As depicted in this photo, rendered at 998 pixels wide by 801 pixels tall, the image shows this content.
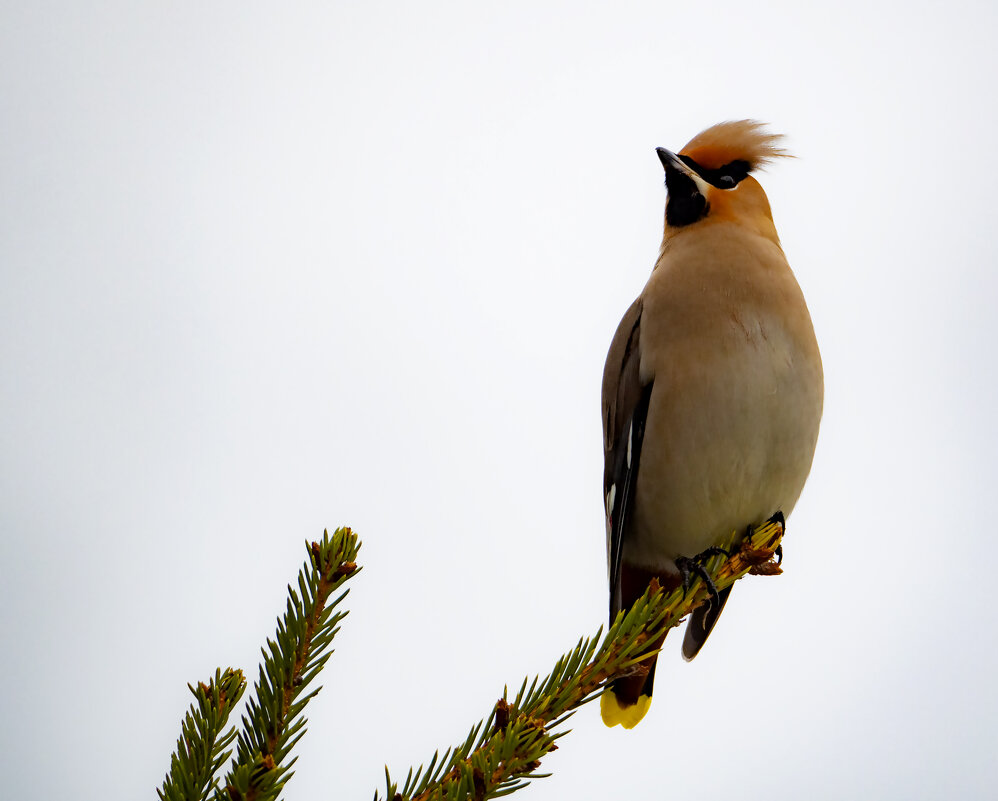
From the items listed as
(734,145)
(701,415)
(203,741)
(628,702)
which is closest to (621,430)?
(701,415)

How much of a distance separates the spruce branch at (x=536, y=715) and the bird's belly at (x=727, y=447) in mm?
668

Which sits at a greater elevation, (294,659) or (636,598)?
(294,659)

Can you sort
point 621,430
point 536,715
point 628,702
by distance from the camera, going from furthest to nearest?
point 621,430, point 628,702, point 536,715

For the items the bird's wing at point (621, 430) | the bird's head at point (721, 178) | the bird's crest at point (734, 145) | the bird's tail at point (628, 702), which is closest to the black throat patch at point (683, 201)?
the bird's head at point (721, 178)

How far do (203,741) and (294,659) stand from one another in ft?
0.48

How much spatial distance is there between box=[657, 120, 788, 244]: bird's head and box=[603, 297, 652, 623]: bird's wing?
500mm

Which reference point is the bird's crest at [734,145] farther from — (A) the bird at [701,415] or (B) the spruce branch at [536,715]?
(B) the spruce branch at [536,715]

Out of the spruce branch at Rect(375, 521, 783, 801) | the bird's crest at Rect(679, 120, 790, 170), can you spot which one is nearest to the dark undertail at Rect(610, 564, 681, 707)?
the spruce branch at Rect(375, 521, 783, 801)

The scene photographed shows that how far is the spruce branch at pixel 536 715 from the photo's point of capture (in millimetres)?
1289

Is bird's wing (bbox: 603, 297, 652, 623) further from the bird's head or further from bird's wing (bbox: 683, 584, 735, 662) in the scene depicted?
the bird's head

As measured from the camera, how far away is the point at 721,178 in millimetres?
3445

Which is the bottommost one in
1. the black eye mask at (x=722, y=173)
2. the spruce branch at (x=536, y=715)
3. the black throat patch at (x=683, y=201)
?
the spruce branch at (x=536, y=715)

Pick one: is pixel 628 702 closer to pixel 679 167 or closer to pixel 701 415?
pixel 701 415

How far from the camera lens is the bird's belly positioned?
2666mm
